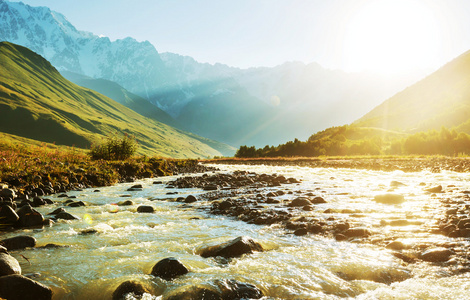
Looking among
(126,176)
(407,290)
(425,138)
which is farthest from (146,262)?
(425,138)

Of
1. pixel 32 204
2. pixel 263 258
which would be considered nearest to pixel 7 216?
pixel 32 204

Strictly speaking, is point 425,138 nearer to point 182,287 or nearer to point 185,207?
point 185,207

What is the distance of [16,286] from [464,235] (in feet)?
34.0

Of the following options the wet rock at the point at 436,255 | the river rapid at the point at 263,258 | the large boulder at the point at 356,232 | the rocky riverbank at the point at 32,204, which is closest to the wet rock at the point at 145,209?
the river rapid at the point at 263,258

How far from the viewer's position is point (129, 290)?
5.04 meters

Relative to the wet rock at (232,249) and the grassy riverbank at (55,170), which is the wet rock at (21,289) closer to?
the wet rock at (232,249)

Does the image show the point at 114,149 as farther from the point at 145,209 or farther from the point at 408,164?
the point at 408,164

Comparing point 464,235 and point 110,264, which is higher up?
point 464,235

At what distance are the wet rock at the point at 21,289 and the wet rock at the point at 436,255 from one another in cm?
770

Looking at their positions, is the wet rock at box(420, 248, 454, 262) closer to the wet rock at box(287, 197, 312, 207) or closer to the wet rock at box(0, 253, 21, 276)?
the wet rock at box(287, 197, 312, 207)

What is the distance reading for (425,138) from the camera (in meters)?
77.8

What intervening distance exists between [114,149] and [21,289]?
29.5m

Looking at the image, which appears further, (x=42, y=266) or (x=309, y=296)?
(x=42, y=266)

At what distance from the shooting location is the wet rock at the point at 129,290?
4934 mm
